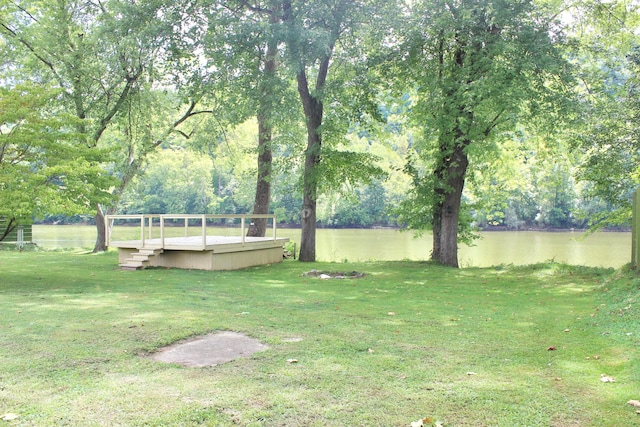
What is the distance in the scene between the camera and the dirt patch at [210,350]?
446 cm

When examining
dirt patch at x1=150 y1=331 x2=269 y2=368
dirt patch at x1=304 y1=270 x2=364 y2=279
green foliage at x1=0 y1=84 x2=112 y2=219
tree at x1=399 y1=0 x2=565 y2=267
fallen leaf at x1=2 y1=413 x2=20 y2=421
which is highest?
tree at x1=399 y1=0 x2=565 y2=267

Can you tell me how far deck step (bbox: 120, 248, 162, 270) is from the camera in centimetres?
1278

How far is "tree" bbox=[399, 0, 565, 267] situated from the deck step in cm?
794

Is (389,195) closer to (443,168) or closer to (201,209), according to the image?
(201,209)

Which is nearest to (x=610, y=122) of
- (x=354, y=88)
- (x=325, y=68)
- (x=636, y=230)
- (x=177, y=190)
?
(x=636, y=230)

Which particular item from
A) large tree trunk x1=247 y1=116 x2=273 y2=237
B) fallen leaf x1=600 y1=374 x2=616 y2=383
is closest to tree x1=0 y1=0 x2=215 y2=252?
large tree trunk x1=247 y1=116 x2=273 y2=237

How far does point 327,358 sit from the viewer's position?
4.49 meters

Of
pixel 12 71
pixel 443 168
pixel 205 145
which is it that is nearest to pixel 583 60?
pixel 443 168

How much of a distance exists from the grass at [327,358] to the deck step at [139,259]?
3417 mm

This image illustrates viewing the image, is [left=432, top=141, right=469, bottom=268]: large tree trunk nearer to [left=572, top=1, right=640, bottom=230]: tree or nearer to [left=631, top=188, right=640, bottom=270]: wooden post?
[left=572, top=1, right=640, bottom=230]: tree

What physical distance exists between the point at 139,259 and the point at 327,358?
967 cm

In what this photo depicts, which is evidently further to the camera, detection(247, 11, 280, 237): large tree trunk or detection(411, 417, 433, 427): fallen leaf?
detection(247, 11, 280, 237): large tree trunk

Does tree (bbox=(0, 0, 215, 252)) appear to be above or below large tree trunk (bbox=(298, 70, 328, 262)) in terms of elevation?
above

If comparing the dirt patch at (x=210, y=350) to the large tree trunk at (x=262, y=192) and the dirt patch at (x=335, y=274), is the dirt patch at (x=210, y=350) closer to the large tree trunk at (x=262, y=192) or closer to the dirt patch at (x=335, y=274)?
the dirt patch at (x=335, y=274)
